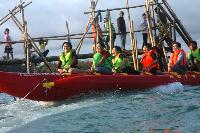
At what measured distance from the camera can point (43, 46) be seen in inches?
957

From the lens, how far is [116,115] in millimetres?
11703

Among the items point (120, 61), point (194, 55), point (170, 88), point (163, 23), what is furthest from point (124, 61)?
point (163, 23)

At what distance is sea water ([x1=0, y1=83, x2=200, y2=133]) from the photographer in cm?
1024

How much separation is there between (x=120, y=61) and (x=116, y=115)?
19.4ft

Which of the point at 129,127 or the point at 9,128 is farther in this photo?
the point at 9,128

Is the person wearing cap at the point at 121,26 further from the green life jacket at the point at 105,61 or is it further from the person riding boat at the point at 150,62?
the green life jacket at the point at 105,61

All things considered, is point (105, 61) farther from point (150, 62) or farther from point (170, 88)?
point (170, 88)

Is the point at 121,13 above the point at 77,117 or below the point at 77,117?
above

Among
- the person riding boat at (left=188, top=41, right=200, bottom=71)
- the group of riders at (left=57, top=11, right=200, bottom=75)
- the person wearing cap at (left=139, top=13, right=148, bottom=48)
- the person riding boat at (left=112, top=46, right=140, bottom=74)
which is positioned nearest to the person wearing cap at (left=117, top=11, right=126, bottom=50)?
the person wearing cap at (left=139, top=13, right=148, bottom=48)

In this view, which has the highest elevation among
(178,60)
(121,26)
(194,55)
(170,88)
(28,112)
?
(121,26)

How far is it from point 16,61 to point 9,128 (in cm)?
1453

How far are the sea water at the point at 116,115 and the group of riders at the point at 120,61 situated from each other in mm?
1480

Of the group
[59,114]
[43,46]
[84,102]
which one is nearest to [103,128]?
[59,114]

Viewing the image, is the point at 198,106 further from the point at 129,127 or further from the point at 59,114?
the point at 59,114
